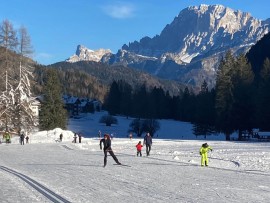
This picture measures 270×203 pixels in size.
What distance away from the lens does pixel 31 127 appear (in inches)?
2322

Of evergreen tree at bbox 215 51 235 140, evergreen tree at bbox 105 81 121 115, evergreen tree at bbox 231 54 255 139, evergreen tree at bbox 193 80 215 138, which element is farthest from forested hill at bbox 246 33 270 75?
evergreen tree at bbox 215 51 235 140

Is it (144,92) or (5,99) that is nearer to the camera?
(5,99)

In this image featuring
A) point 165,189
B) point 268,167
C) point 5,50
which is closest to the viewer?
point 165,189

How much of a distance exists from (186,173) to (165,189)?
19.1 ft

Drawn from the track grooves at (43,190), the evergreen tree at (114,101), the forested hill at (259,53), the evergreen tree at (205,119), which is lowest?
the track grooves at (43,190)

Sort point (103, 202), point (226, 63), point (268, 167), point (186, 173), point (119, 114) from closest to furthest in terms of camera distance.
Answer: point (103, 202), point (186, 173), point (268, 167), point (226, 63), point (119, 114)

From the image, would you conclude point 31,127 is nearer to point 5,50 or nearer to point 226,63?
point 5,50

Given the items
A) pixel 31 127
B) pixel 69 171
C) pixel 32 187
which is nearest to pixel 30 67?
pixel 31 127

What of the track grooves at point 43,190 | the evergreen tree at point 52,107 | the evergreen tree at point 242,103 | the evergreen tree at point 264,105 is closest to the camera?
the track grooves at point 43,190

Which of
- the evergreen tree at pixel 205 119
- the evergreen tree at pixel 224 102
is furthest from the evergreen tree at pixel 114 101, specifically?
the evergreen tree at pixel 224 102

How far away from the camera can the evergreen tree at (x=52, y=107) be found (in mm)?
71938

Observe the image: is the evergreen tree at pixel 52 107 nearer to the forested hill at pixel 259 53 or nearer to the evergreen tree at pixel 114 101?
the evergreen tree at pixel 114 101

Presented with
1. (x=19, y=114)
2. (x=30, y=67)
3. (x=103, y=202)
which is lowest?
(x=103, y=202)

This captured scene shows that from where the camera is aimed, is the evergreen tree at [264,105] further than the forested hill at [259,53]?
No
